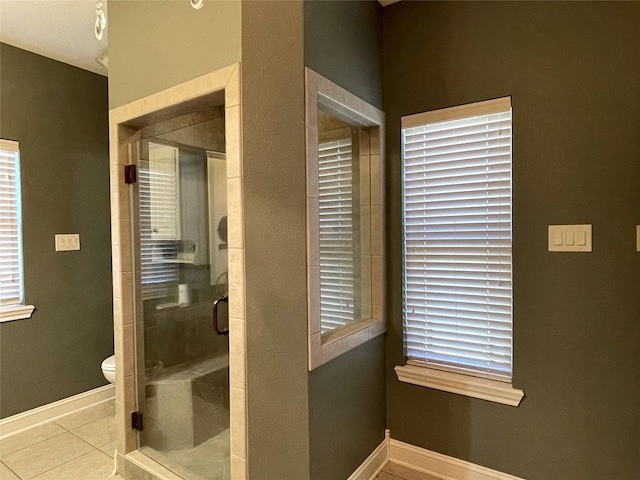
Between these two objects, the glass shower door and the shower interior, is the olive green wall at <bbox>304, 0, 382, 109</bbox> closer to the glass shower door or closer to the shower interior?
the shower interior

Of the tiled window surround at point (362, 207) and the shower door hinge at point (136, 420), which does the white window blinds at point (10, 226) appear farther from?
the tiled window surround at point (362, 207)

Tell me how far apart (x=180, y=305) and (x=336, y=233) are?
0.98 metres

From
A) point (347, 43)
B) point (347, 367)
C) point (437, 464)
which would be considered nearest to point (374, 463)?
point (437, 464)

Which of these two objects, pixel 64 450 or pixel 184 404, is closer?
pixel 184 404

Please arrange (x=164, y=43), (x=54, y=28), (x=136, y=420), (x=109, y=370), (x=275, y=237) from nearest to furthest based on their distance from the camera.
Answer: (x=275, y=237), (x=164, y=43), (x=136, y=420), (x=54, y=28), (x=109, y=370)

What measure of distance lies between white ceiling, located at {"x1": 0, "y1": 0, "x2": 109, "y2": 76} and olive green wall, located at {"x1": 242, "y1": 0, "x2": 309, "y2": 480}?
1.30 m

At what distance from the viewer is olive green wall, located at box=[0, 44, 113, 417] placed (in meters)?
2.55

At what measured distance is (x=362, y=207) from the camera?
7.30 ft

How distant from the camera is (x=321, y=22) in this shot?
1.70 m

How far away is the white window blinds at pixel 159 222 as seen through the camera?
1992mm

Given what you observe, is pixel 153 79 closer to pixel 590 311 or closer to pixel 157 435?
pixel 157 435

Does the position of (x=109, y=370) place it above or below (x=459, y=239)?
below

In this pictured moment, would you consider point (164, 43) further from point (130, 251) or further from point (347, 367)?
point (347, 367)

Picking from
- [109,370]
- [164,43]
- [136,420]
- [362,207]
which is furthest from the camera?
[109,370]
